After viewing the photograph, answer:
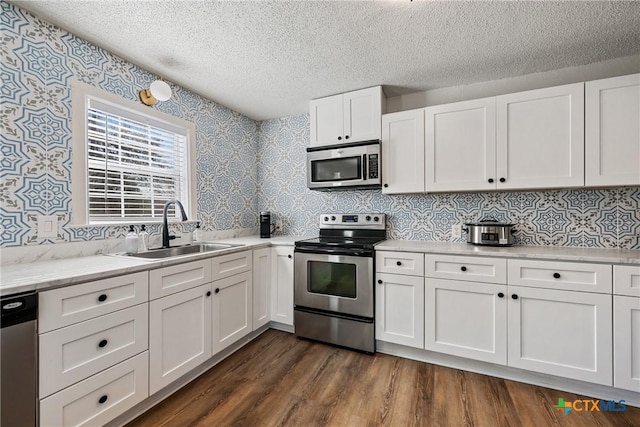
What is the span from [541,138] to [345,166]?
151 cm

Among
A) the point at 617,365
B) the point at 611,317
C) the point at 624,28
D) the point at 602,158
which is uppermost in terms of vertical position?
the point at 624,28

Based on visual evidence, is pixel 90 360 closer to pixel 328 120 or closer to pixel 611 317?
pixel 328 120

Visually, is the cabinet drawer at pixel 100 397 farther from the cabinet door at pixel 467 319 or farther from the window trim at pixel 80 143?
the cabinet door at pixel 467 319

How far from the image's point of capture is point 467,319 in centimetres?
200

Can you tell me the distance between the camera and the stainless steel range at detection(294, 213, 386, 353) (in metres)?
2.26

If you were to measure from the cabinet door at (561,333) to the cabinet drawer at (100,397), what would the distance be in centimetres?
235

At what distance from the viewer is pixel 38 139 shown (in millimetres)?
1580

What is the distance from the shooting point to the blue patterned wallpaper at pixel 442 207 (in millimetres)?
2070

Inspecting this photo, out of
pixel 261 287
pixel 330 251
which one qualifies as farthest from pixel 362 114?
pixel 261 287

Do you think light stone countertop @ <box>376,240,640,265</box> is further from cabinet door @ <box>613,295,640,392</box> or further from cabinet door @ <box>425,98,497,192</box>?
cabinet door @ <box>425,98,497,192</box>

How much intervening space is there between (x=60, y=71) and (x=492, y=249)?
314 centimetres

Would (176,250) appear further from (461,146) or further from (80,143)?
(461,146)

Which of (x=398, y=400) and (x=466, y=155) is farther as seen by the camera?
(x=466, y=155)

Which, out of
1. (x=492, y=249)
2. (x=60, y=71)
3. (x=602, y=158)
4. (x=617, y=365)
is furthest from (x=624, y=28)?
(x=60, y=71)
